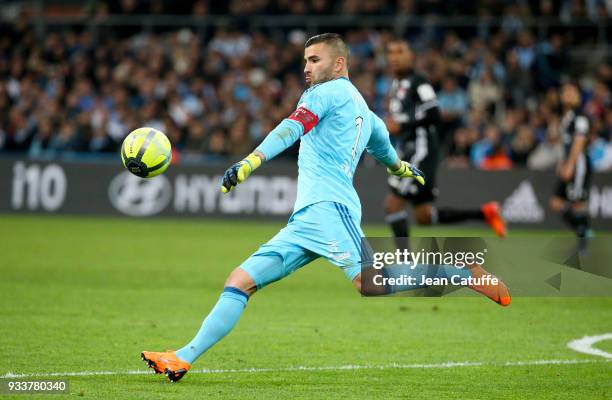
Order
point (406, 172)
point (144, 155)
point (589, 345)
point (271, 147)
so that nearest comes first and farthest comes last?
point (271, 147) → point (144, 155) → point (406, 172) → point (589, 345)

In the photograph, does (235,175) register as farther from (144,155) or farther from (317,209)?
(144,155)

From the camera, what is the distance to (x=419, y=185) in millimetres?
12914

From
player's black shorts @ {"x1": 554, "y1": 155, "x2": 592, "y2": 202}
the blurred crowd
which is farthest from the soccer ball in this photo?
the blurred crowd

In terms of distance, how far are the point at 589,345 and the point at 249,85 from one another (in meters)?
17.5

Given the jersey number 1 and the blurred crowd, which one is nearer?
the jersey number 1

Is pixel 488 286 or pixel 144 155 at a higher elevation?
pixel 144 155

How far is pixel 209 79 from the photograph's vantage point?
26.0 meters

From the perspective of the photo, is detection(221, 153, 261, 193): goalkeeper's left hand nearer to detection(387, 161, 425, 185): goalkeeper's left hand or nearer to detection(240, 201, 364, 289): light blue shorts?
detection(240, 201, 364, 289): light blue shorts

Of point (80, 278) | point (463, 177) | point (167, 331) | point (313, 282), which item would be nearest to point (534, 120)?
point (463, 177)

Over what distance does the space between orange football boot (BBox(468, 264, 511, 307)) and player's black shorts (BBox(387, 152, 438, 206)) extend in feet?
17.9

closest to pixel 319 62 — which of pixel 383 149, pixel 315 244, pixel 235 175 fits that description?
pixel 383 149

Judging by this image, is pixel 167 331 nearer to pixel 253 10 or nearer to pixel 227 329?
pixel 227 329

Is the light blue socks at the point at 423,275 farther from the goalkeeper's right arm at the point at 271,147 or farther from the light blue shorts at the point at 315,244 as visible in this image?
the goalkeeper's right arm at the point at 271,147

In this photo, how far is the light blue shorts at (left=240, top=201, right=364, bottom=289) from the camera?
6.97 metres
